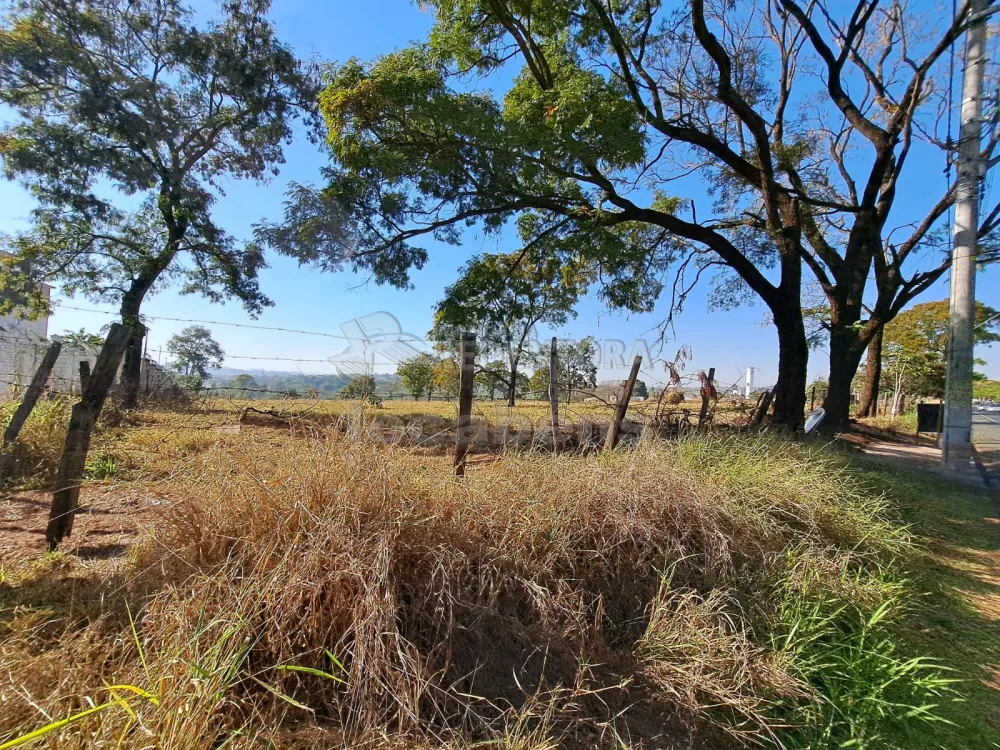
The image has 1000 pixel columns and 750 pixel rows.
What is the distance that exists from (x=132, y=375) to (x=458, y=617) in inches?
385

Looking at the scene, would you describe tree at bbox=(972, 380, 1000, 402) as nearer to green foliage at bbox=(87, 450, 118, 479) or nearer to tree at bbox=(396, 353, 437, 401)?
tree at bbox=(396, 353, 437, 401)

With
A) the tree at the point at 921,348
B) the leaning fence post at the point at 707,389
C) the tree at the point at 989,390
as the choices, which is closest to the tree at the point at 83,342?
the leaning fence post at the point at 707,389

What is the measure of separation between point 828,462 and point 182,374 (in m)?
11.6

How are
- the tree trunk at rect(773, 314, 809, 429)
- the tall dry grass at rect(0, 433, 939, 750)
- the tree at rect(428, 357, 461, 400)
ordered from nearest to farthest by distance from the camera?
the tall dry grass at rect(0, 433, 939, 750) → the tree trunk at rect(773, 314, 809, 429) → the tree at rect(428, 357, 461, 400)

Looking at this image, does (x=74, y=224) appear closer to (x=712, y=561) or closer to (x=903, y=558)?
(x=712, y=561)

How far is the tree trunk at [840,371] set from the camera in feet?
32.3

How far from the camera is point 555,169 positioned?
6742 mm

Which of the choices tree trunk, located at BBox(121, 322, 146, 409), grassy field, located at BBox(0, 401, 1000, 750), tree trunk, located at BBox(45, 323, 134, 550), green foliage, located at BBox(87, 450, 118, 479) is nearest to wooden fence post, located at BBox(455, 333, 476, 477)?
grassy field, located at BBox(0, 401, 1000, 750)

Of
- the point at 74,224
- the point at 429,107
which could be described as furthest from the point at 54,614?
the point at 74,224

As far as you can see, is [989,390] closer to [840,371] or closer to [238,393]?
[840,371]

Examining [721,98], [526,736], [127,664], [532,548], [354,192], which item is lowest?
[526,736]

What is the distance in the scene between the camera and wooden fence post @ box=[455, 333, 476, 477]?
13.1ft

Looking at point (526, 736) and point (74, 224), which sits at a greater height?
point (74, 224)

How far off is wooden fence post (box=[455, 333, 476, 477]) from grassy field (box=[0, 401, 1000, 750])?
0.71 metres
